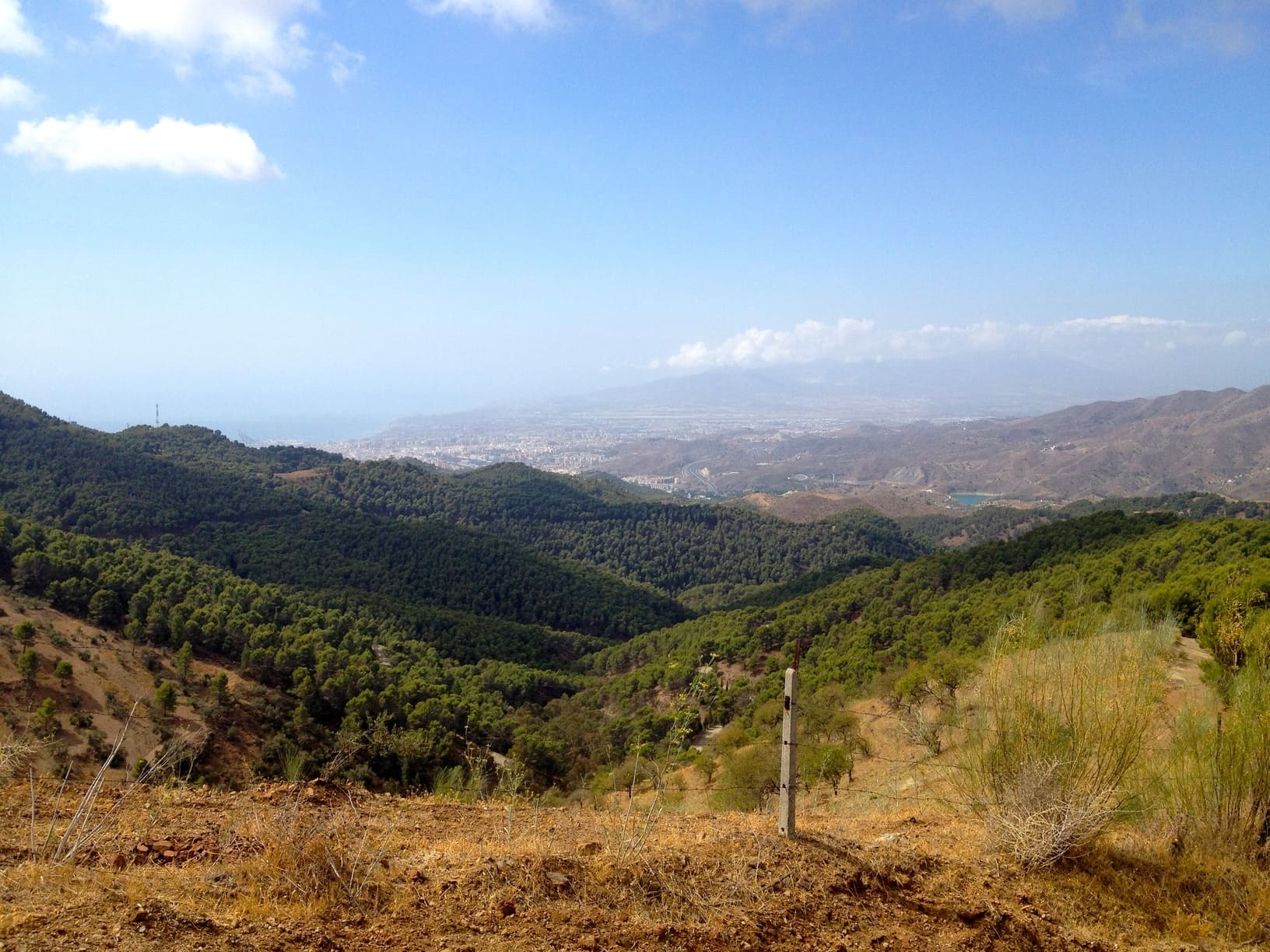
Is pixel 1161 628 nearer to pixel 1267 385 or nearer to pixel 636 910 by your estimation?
pixel 636 910

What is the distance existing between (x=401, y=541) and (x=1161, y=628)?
59084mm

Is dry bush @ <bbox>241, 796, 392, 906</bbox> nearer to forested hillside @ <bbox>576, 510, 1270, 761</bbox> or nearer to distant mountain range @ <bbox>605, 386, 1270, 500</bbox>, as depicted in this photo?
forested hillside @ <bbox>576, 510, 1270, 761</bbox>

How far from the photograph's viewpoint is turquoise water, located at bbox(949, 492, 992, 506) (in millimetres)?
138800

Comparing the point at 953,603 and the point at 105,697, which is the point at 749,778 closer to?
the point at 105,697

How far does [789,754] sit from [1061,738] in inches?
118

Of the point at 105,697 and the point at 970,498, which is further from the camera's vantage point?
the point at 970,498

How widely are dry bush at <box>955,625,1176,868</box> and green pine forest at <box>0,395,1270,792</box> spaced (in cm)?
80

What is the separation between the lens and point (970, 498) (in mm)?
145875

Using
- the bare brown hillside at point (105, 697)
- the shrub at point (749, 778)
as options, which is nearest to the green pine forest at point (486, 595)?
the bare brown hillside at point (105, 697)

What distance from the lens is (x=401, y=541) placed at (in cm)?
5903

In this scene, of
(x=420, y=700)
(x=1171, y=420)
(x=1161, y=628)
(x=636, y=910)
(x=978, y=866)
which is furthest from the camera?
(x=1171, y=420)

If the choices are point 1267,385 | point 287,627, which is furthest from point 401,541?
point 1267,385

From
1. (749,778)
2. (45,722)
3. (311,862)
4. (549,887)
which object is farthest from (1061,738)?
(45,722)

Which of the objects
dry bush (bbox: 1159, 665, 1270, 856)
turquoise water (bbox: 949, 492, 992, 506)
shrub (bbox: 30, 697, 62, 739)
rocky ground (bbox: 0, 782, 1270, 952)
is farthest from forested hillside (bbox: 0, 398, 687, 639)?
turquoise water (bbox: 949, 492, 992, 506)
